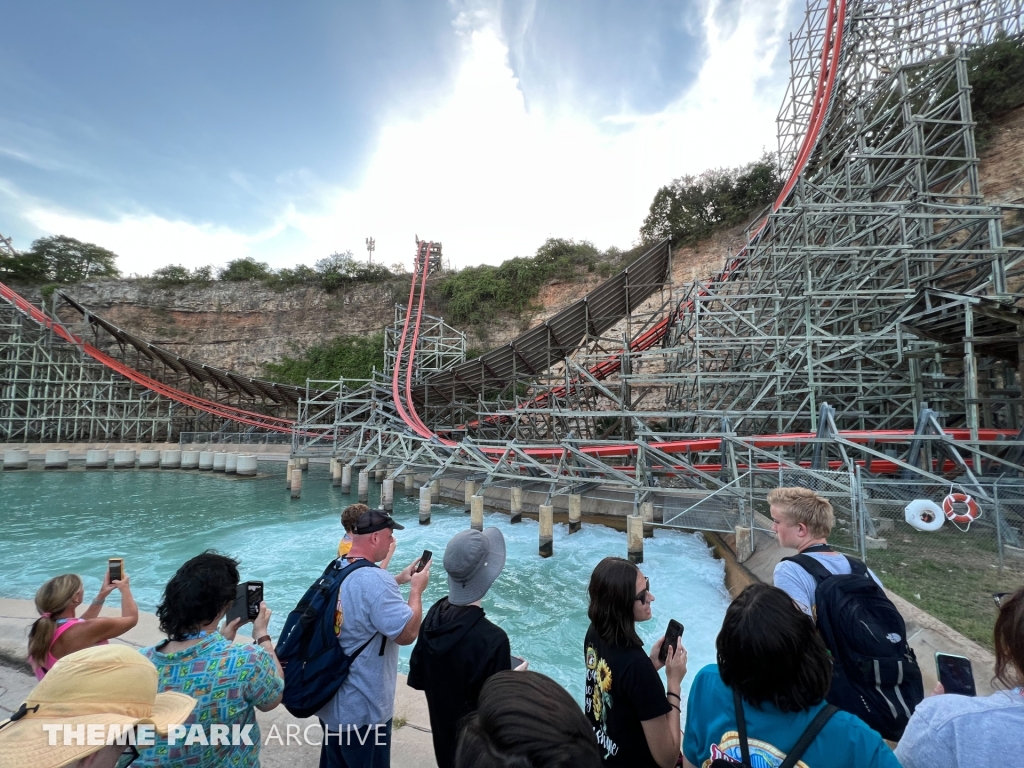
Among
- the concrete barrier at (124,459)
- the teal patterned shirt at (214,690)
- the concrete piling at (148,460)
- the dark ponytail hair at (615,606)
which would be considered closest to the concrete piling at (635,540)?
the dark ponytail hair at (615,606)

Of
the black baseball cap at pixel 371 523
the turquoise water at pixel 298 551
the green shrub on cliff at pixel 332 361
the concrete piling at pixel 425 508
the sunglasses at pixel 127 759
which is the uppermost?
the green shrub on cliff at pixel 332 361

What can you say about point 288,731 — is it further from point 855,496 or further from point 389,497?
point 389,497

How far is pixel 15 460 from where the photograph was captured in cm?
1908

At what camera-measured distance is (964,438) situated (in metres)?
8.12

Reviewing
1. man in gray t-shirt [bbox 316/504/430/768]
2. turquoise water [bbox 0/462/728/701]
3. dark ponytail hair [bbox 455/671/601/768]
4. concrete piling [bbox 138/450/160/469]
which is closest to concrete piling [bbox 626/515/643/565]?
turquoise water [bbox 0/462/728/701]

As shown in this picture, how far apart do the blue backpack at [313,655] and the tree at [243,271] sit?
3521 cm

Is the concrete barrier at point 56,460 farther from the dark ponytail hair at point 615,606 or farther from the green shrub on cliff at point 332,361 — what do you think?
the dark ponytail hair at point 615,606

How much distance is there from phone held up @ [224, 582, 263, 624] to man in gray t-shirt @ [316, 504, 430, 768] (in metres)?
0.33

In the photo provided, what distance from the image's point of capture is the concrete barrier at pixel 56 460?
19.4 metres

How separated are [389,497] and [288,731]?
32.8 ft

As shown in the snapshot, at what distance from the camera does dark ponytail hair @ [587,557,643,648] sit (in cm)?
169

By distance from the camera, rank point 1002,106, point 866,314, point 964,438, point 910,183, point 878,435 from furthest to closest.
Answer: point 1002,106
point 910,183
point 866,314
point 964,438
point 878,435

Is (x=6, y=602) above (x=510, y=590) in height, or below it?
above

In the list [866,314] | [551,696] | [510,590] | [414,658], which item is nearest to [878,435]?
[866,314]
